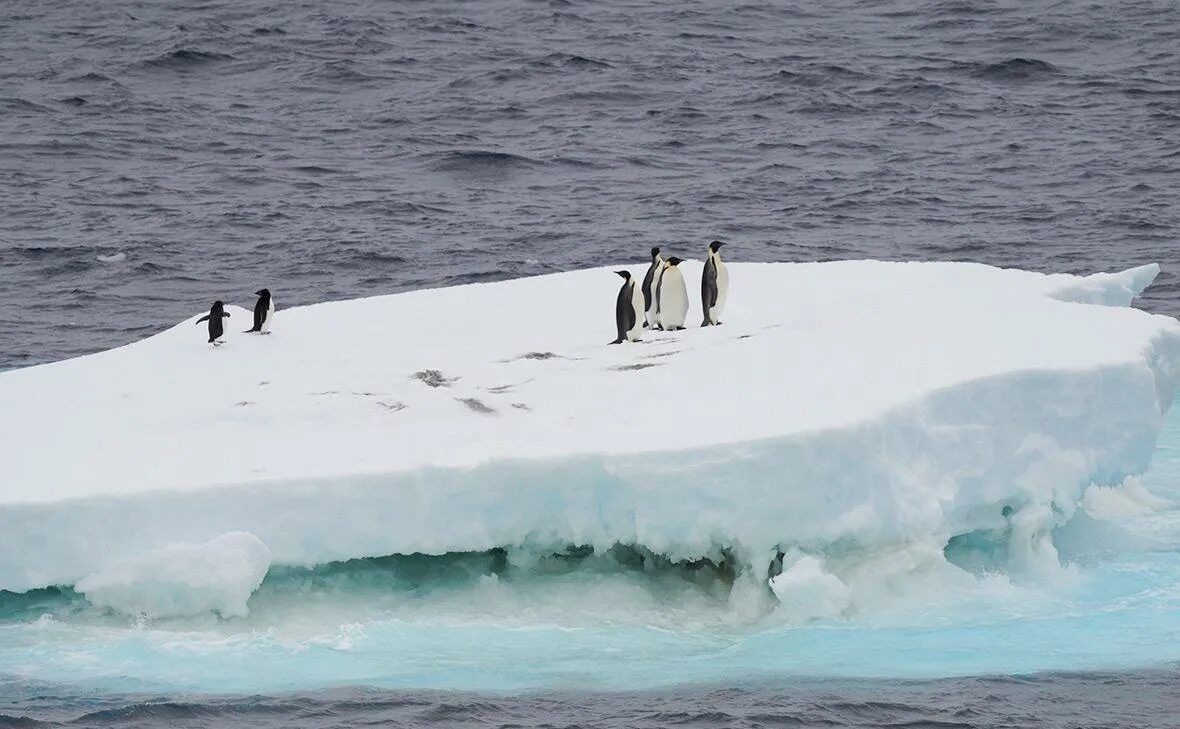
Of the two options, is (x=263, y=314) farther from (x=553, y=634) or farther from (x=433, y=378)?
(x=553, y=634)

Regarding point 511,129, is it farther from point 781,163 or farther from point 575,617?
point 575,617

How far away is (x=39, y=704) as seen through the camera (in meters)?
7.75

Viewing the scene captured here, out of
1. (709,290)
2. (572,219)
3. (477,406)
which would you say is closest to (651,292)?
(709,290)

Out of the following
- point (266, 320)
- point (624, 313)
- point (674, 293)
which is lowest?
point (624, 313)

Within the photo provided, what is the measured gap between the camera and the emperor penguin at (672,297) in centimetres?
1195

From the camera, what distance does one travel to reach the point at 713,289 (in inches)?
475

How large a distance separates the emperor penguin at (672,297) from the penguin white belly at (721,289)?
0.76ft

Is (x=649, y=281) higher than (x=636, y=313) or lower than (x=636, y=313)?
higher

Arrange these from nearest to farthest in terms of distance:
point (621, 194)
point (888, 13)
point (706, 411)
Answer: point (706, 411)
point (621, 194)
point (888, 13)

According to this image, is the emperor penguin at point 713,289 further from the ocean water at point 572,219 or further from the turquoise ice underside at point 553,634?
the turquoise ice underside at point 553,634

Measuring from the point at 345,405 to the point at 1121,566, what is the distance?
16.0 feet

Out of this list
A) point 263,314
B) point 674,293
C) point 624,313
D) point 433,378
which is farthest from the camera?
point 263,314

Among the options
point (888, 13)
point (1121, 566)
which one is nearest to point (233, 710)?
point (1121, 566)

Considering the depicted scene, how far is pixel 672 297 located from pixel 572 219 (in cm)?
1213
